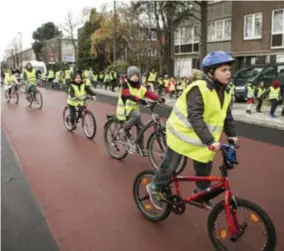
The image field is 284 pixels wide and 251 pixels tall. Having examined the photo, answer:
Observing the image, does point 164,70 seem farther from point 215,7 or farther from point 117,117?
point 117,117

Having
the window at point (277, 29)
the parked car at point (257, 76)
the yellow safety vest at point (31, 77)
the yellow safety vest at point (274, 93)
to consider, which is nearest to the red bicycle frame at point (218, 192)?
the yellow safety vest at point (274, 93)

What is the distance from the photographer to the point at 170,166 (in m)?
4.78

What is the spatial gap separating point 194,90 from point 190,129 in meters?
0.41

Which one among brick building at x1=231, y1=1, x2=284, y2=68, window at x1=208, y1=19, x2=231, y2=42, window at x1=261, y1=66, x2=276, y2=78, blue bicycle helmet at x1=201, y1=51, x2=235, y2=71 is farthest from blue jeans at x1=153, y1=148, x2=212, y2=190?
window at x1=208, y1=19, x2=231, y2=42

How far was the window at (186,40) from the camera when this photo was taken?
43.4 metres

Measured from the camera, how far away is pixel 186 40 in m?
45.0

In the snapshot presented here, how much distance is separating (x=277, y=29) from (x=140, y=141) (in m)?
26.7

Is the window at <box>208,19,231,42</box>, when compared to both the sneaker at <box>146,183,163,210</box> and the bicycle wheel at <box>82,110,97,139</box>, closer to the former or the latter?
the bicycle wheel at <box>82,110,97,139</box>

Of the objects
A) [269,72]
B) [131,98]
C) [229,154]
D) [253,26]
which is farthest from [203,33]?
[229,154]

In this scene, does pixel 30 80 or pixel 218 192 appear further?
pixel 30 80

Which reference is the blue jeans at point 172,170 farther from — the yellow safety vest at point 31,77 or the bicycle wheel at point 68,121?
the yellow safety vest at point 31,77

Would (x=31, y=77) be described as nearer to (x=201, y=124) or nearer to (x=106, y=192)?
(x=106, y=192)

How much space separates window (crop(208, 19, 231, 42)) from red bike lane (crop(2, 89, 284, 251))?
27716 millimetres

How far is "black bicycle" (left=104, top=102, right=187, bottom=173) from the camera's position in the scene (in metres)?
7.33
